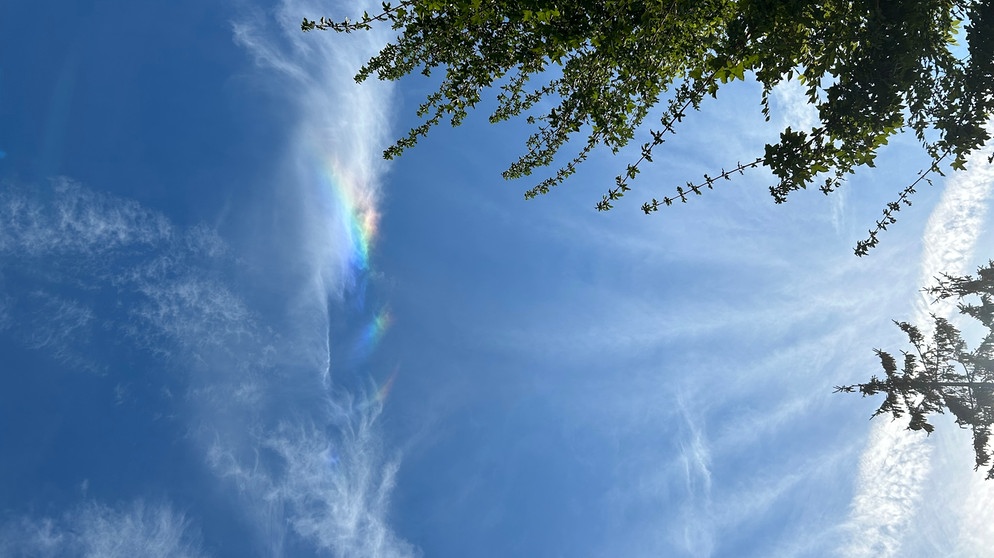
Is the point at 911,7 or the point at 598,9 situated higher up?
the point at 911,7

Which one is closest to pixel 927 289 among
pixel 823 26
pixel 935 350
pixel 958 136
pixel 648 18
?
pixel 935 350

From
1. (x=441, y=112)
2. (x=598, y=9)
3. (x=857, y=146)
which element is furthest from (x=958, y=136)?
(x=441, y=112)

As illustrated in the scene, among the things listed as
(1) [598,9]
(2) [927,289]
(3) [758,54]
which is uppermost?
(2) [927,289]

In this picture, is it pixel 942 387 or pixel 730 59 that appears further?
pixel 942 387

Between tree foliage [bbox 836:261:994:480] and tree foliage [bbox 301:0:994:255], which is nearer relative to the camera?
tree foliage [bbox 301:0:994:255]

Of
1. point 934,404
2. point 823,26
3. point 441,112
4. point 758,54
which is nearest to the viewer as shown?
point 758,54

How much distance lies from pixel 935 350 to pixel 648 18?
1696cm

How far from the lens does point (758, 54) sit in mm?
6828

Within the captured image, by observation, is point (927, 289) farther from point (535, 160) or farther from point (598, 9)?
point (598, 9)

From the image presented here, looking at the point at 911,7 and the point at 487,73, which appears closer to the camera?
the point at 911,7

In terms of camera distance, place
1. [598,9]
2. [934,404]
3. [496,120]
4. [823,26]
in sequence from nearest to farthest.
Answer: [598,9], [823,26], [496,120], [934,404]

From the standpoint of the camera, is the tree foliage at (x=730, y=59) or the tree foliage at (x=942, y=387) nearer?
the tree foliage at (x=730, y=59)

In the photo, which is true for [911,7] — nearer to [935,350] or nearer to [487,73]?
[487,73]

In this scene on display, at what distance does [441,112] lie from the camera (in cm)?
860
